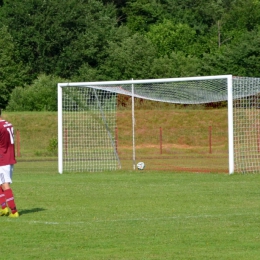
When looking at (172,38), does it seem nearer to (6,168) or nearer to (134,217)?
(6,168)

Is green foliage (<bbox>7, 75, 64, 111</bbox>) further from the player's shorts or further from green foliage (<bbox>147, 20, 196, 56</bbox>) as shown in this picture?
the player's shorts

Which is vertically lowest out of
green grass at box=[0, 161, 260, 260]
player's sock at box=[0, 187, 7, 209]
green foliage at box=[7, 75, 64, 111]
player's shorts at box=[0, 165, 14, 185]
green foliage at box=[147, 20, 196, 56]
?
green grass at box=[0, 161, 260, 260]

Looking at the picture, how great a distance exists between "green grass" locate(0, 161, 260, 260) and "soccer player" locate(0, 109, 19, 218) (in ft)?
1.25

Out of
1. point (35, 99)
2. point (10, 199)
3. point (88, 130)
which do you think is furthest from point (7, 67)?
point (10, 199)

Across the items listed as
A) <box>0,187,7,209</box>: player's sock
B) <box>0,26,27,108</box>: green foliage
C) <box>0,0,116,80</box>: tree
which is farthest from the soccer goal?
<box>0,0,116,80</box>: tree

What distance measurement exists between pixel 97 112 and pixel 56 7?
1832 inches

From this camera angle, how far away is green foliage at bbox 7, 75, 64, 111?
63.2 metres

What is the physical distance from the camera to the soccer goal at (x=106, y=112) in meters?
29.4

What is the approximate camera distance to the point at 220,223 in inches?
577

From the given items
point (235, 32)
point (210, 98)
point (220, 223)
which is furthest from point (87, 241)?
point (235, 32)

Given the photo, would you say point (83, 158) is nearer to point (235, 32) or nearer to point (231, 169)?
point (231, 169)

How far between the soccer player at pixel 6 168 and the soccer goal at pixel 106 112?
1239 centimetres

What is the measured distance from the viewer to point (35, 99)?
63625 millimetres

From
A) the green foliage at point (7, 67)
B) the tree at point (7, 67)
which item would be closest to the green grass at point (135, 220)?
the green foliage at point (7, 67)
